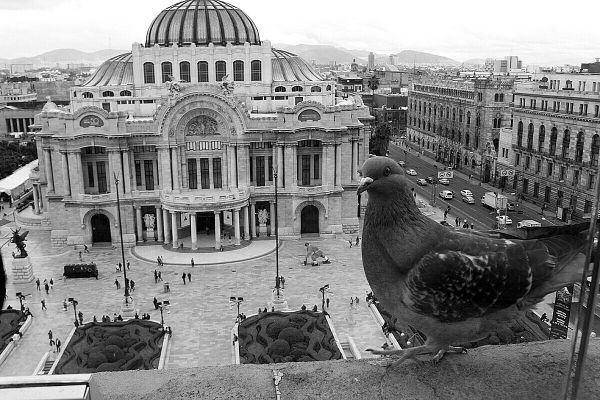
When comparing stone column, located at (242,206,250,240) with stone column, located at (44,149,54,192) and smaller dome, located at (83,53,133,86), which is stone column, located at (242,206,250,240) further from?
smaller dome, located at (83,53,133,86)

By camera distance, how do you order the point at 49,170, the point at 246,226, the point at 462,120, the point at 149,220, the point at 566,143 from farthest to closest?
the point at 462,120 → the point at 566,143 → the point at 246,226 → the point at 49,170 → the point at 149,220

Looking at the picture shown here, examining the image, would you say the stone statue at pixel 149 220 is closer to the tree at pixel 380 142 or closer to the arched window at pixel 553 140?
the arched window at pixel 553 140

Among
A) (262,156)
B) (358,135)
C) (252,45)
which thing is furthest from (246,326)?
(252,45)

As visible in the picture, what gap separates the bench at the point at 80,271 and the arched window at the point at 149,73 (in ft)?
80.5

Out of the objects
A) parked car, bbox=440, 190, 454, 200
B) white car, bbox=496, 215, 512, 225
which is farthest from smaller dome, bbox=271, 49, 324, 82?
white car, bbox=496, 215, 512, 225

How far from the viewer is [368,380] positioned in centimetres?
649

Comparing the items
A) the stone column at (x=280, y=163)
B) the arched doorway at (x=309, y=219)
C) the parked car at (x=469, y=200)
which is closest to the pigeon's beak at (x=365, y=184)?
the stone column at (x=280, y=163)

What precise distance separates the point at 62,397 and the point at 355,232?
5215 cm

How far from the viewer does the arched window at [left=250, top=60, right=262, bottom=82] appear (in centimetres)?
6225

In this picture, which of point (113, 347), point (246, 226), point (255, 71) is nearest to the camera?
point (113, 347)

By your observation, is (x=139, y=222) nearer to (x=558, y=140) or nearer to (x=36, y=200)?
(x=36, y=200)

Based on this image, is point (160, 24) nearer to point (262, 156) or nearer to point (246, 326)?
point (262, 156)

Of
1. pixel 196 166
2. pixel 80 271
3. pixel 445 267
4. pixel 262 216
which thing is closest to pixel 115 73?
pixel 196 166

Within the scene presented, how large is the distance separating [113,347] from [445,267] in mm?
24645
